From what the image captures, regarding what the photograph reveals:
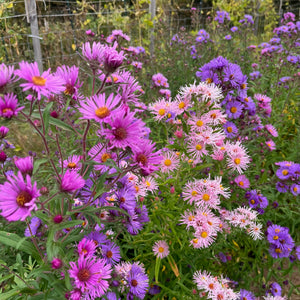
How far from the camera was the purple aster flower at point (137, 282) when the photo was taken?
1.44 meters

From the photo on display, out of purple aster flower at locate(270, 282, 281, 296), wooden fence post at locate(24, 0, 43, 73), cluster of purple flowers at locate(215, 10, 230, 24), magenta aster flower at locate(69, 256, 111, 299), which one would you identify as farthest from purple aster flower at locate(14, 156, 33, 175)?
cluster of purple flowers at locate(215, 10, 230, 24)

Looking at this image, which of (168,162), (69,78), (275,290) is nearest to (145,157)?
(69,78)

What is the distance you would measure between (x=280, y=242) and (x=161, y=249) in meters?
0.94

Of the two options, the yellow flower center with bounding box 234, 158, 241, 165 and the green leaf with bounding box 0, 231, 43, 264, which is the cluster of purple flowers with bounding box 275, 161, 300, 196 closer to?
the yellow flower center with bounding box 234, 158, 241, 165

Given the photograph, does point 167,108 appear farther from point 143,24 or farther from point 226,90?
point 143,24

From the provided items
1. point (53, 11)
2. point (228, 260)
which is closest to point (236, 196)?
point (228, 260)

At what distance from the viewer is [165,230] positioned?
5.33ft

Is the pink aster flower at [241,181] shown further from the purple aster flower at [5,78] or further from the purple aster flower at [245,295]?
the purple aster flower at [5,78]

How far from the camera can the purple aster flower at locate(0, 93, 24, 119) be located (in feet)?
2.75

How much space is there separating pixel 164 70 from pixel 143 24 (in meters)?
1.51

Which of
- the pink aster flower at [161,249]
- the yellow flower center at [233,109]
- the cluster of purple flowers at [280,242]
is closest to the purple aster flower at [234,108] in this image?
the yellow flower center at [233,109]

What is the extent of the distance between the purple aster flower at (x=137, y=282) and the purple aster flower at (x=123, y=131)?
80cm

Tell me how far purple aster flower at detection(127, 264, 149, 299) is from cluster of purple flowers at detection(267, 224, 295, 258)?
100 centimetres

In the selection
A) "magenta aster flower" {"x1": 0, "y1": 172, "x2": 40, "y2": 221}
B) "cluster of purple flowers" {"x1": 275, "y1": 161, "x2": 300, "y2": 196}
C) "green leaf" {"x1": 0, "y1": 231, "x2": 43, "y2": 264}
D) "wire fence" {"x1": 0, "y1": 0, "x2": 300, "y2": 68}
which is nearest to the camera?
"magenta aster flower" {"x1": 0, "y1": 172, "x2": 40, "y2": 221}
